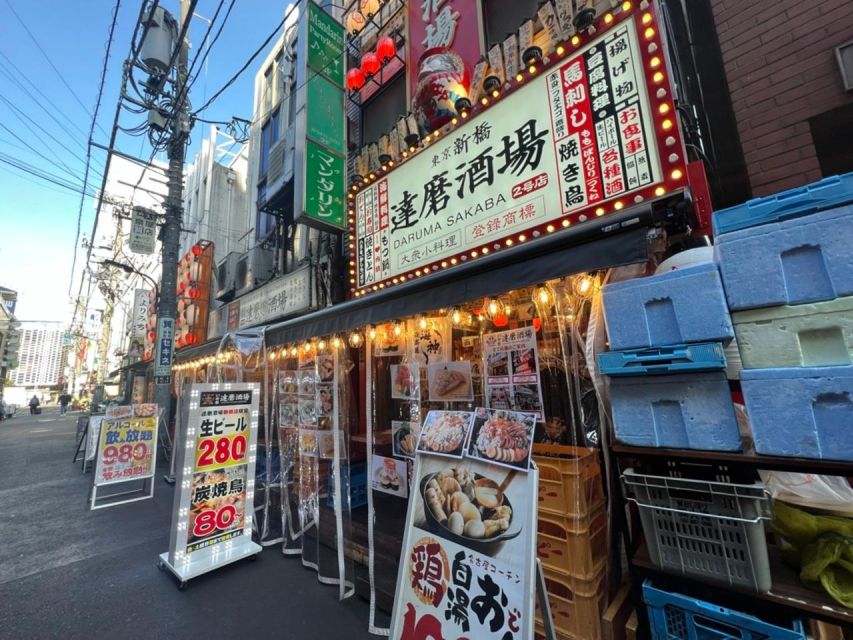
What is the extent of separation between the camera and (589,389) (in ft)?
12.5

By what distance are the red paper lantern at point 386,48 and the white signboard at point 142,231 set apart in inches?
389

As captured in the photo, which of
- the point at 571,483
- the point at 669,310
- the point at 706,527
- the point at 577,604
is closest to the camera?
the point at 706,527

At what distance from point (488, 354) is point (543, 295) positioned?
4.11 feet

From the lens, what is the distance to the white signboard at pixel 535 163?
4070mm

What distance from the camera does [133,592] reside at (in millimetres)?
4445

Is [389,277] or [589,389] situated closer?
[589,389]

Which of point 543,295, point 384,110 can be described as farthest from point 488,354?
point 384,110

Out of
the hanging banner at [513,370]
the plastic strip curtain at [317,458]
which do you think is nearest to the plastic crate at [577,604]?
the hanging banner at [513,370]

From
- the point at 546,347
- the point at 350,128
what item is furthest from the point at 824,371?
the point at 350,128

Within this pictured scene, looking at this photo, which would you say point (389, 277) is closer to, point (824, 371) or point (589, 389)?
point (589, 389)

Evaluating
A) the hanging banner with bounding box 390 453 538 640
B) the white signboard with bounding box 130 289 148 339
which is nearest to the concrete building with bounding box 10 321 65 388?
the white signboard with bounding box 130 289 148 339

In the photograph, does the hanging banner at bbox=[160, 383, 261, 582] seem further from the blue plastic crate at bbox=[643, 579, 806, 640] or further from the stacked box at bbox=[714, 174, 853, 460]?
the stacked box at bbox=[714, 174, 853, 460]

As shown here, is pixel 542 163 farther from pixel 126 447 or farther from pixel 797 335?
pixel 126 447

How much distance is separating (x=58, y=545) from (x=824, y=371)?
9.66 metres
